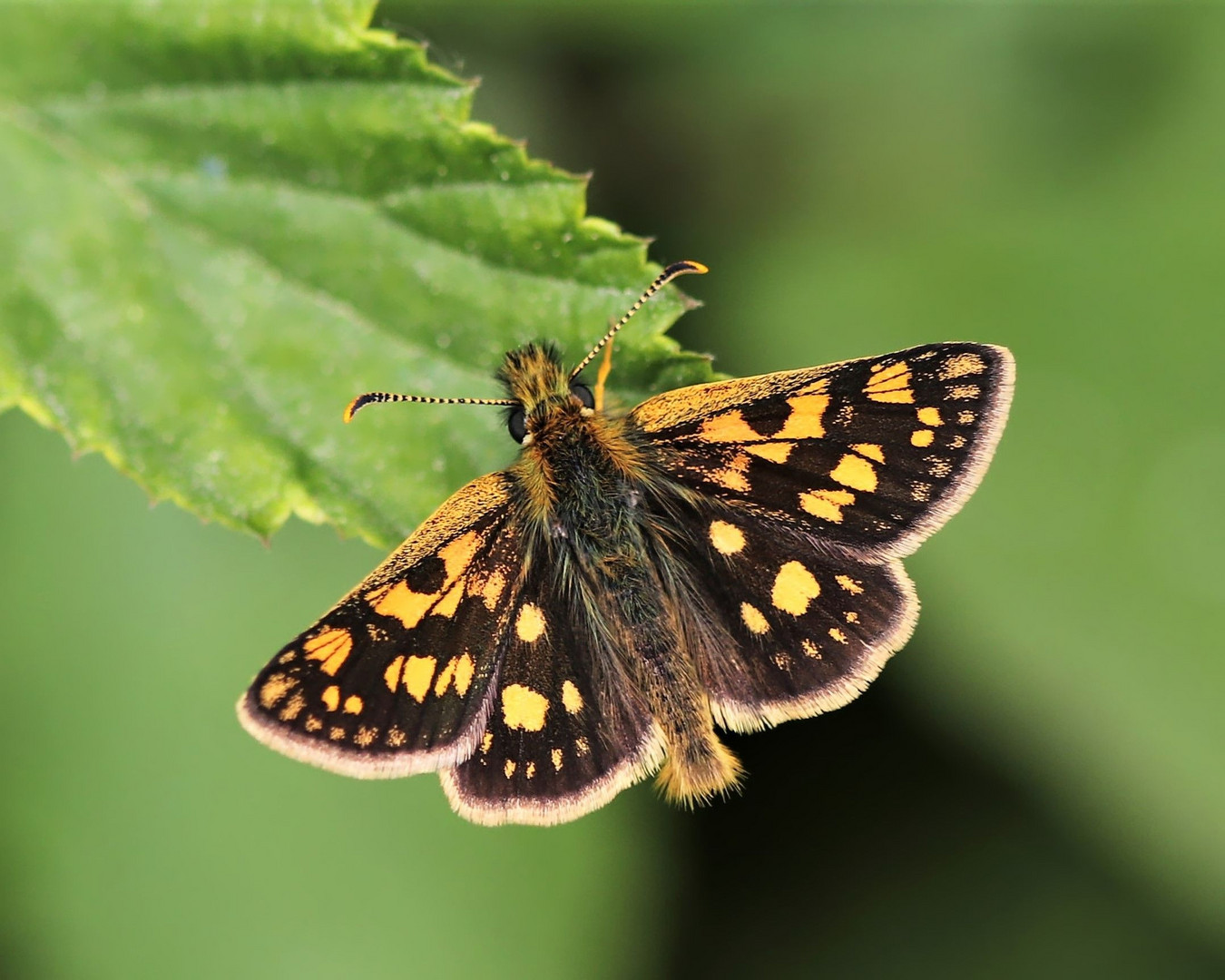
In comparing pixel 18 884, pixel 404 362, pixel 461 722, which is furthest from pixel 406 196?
pixel 18 884


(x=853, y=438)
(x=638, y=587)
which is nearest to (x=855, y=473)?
(x=853, y=438)

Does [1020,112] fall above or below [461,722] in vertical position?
above

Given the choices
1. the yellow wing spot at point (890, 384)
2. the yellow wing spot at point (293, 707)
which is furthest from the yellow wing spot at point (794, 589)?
the yellow wing spot at point (293, 707)

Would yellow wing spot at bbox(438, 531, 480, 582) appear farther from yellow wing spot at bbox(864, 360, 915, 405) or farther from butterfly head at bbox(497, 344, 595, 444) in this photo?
yellow wing spot at bbox(864, 360, 915, 405)

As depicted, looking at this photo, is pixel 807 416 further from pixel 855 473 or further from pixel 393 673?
pixel 393 673

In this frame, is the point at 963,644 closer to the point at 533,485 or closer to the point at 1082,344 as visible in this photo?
the point at 1082,344
